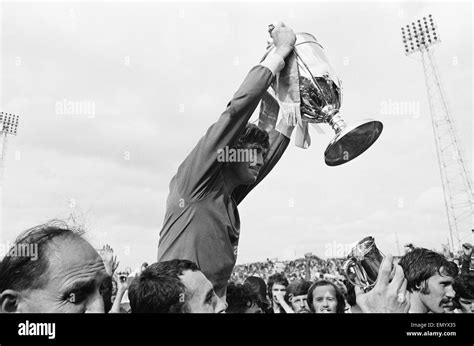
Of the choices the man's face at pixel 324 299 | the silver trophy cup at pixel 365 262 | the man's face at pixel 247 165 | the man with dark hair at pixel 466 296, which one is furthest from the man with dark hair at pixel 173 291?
the man with dark hair at pixel 466 296

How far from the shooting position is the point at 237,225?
9.54ft

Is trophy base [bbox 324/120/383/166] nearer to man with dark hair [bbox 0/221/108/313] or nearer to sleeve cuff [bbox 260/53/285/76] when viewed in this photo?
sleeve cuff [bbox 260/53/285/76]

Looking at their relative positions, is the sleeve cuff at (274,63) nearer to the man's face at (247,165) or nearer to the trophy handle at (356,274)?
the man's face at (247,165)

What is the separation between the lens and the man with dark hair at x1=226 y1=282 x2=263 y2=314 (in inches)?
140

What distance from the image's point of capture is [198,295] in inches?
81.0

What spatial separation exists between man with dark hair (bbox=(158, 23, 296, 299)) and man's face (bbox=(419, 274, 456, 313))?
Result: 1.36 m

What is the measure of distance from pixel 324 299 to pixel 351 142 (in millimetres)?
1914

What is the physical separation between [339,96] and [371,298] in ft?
5.28

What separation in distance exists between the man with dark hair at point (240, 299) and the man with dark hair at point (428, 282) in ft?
3.82

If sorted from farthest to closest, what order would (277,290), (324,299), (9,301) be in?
1. (277,290)
2. (324,299)
3. (9,301)

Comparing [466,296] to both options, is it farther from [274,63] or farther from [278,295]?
[274,63]

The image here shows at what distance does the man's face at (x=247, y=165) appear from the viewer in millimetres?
2797

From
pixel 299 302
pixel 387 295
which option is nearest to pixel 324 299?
pixel 299 302
